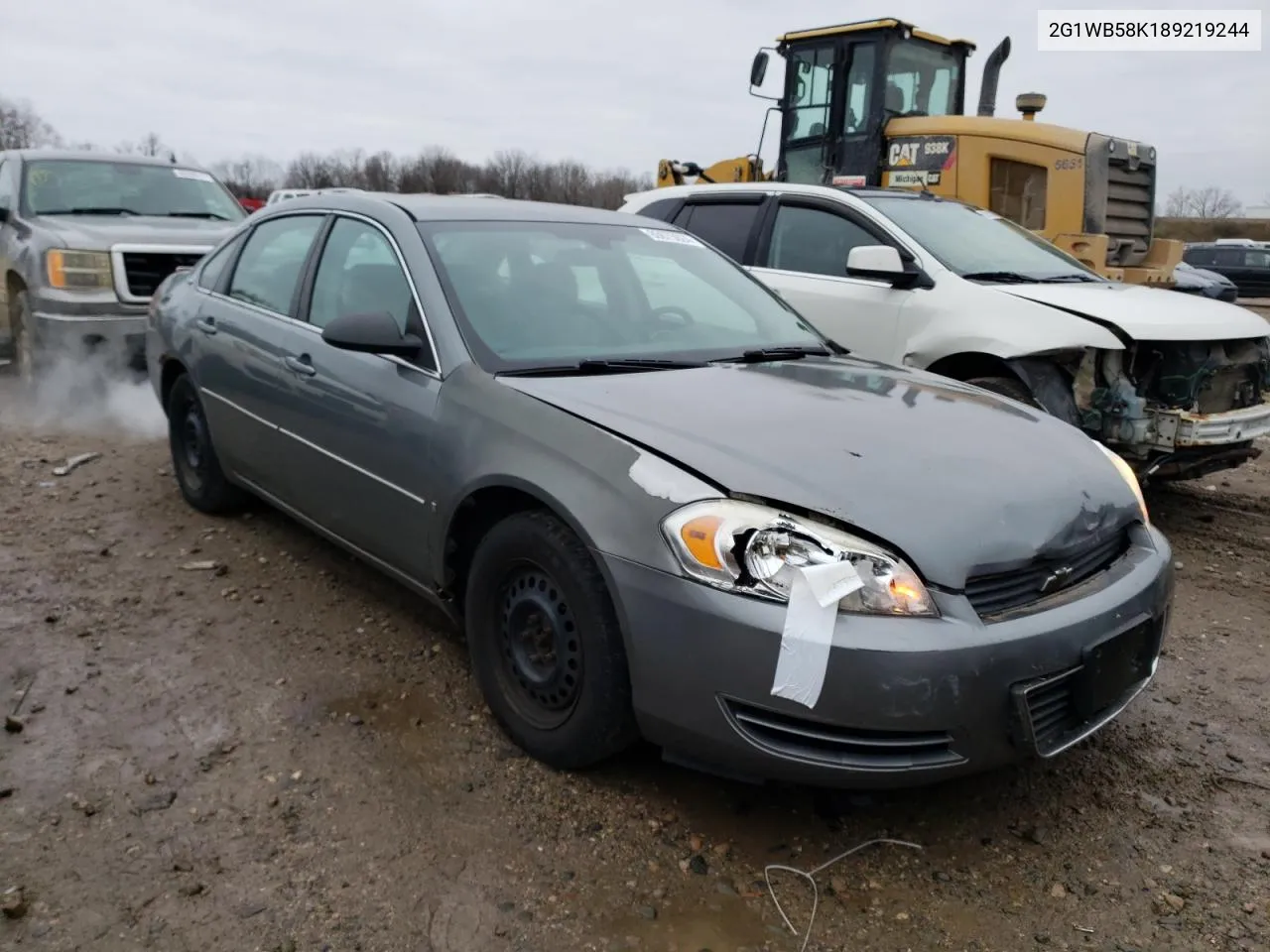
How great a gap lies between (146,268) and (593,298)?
→ 4942 millimetres

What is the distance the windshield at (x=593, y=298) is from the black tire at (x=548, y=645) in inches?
25.1

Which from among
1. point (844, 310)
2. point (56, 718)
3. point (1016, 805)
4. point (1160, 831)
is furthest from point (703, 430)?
point (844, 310)

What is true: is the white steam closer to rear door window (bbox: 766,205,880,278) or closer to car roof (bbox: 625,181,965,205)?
car roof (bbox: 625,181,965,205)

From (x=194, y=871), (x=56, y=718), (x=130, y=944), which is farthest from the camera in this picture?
(x=56, y=718)

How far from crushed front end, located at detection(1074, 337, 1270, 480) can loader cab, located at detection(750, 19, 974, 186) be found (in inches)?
174

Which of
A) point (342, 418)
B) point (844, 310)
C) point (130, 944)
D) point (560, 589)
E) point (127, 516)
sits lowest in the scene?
point (130, 944)

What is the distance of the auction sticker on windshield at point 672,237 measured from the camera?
4.14 metres

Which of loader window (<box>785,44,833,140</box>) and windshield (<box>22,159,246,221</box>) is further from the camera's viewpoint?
loader window (<box>785,44,833,140</box>)

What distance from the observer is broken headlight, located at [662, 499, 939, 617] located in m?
2.28

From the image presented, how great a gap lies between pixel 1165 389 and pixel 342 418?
4.02 metres

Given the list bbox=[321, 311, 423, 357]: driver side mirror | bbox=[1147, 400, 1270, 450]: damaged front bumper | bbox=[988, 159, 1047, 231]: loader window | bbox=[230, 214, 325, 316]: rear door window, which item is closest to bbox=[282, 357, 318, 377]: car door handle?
bbox=[230, 214, 325, 316]: rear door window

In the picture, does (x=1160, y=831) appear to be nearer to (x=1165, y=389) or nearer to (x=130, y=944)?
(x=130, y=944)

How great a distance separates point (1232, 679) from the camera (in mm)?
3568

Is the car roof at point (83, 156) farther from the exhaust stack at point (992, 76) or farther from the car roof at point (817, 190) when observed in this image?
the exhaust stack at point (992, 76)
